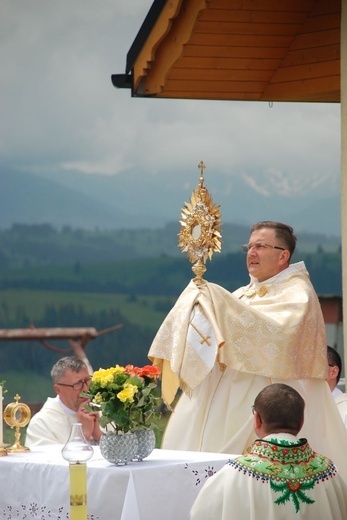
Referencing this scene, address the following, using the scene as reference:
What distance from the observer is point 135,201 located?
64.5 feet

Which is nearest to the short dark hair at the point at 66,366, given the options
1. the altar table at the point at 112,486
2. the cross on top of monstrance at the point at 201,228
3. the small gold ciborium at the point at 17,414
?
the small gold ciborium at the point at 17,414

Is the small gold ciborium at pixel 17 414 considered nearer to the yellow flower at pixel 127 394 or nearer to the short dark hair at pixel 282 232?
the yellow flower at pixel 127 394

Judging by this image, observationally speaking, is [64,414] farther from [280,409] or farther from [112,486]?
[280,409]

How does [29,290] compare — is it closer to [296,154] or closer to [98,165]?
[98,165]

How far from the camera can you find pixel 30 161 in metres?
19.3

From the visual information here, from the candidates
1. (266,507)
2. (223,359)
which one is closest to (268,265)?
(223,359)

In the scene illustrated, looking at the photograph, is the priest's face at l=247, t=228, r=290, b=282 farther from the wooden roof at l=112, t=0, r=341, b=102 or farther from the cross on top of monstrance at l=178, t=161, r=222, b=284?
the wooden roof at l=112, t=0, r=341, b=102

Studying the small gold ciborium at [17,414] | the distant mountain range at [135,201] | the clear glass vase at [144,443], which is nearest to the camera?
the clear glass vase at [144,443]

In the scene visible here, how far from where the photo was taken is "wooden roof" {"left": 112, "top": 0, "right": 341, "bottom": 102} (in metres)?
6.69

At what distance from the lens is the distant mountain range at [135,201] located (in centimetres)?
1922

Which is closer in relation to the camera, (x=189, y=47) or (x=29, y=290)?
(x=189, y=47)

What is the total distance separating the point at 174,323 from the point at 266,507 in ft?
6.16

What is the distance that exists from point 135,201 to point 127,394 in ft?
48.8

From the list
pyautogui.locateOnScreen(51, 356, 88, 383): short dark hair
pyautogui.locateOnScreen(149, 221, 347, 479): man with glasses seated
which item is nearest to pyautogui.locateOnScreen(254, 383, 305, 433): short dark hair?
pyautogui.locateOnScreen(149, 221, 347, 479): man with glasses seated
